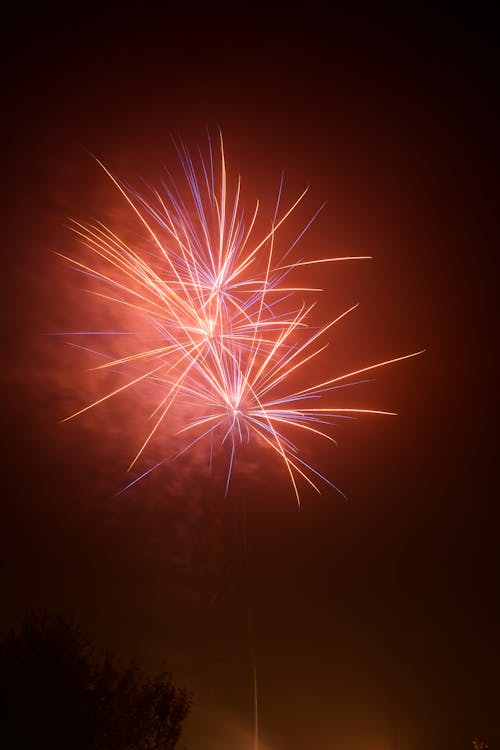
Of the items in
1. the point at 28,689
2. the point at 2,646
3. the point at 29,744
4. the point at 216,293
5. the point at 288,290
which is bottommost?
the point at 29,744

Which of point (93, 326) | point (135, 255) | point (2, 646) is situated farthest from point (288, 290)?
point (2, 646)

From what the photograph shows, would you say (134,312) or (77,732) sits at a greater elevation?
(134,312)

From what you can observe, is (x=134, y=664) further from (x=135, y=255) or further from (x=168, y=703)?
(x=135, y=255)

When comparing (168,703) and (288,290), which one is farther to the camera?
(168,703)

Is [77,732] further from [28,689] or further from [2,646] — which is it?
[2,646]

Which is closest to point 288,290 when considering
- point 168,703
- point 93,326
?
point 93,326

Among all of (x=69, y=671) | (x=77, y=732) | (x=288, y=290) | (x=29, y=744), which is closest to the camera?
(x=288, y=290)

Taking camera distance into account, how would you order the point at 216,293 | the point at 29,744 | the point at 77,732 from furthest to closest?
the point at 77,732 < the point at 29,744 < the point at 216,293
